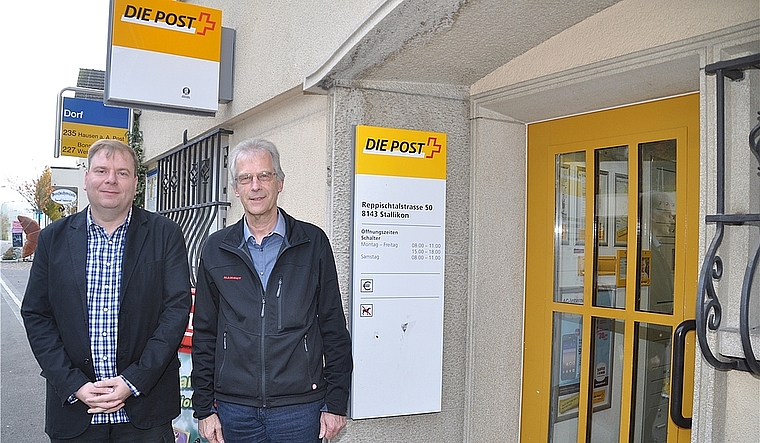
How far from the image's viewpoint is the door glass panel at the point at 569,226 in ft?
12.3

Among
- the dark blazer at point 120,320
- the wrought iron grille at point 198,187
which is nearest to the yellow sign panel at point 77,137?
the wrought iron grille at point 198,187

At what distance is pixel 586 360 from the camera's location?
366 centimetres

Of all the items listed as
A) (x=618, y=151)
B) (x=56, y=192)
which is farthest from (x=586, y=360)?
(x=56, y=192)

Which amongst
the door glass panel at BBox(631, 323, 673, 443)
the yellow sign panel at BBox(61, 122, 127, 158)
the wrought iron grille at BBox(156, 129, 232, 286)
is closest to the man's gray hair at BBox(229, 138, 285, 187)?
the door glass panel at BBox(631, 323, 673, 443)

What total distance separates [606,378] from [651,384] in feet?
0.85

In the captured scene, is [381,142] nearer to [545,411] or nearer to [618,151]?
[618,151]

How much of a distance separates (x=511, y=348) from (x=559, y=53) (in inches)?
67.9

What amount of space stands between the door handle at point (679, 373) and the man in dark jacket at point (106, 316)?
212 cm

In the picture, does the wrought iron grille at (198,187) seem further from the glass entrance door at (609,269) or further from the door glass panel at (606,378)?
the door glass panel at (606,378)

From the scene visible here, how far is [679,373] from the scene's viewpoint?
9.09 feet

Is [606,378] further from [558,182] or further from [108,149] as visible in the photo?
[108,149]

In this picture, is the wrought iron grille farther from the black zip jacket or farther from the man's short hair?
the black zip jacket

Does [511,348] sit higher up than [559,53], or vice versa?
[559,53]

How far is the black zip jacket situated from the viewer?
278 centimetres
